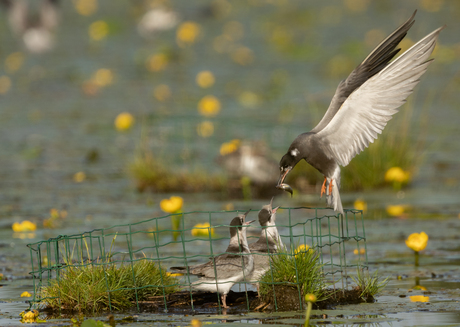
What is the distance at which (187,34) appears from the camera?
27797 millimetres

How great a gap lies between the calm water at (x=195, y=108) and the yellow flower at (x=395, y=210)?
240mm

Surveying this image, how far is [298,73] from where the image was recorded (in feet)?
80.1

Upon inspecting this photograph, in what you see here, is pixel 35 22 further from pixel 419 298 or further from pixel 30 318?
pixel 419 298

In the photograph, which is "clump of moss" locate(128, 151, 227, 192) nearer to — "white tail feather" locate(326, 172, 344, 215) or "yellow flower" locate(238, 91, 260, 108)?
"white tail feather" locate(326, 172, 344, 215)

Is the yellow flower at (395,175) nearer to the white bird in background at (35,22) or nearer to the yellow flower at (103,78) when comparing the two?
the yellow flower at (103,78)

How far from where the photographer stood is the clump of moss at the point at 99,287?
21.1 feet

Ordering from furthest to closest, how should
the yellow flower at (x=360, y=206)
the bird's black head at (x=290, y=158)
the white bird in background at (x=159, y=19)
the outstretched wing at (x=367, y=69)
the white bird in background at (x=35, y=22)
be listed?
the white bird in background at (x=159, y=19), the white bird in background at (x=35, y=22), the yellow flower at (x=360, y=206), the outstretched wing at (x=367, y=69), the bird's black head at (x=290, y=158)

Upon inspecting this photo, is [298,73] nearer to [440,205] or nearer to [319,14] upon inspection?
[319,14]

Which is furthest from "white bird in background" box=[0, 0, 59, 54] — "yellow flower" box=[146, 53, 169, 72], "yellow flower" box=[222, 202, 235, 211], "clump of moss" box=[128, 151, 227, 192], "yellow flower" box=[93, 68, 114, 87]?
"yellow flower" box=[222, 202, 235, 211]

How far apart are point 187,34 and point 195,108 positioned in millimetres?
8541

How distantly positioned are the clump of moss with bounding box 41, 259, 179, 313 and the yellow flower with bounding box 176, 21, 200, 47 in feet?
71.3

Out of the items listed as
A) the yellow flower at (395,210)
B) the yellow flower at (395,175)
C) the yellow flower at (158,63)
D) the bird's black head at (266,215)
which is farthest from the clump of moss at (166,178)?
the yellow flower at (158,63)

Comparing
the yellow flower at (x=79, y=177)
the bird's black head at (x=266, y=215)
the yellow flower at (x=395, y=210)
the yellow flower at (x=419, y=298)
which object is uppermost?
the yellow flower at (x=79, y=177)

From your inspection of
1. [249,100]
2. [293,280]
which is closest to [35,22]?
[249,100]
